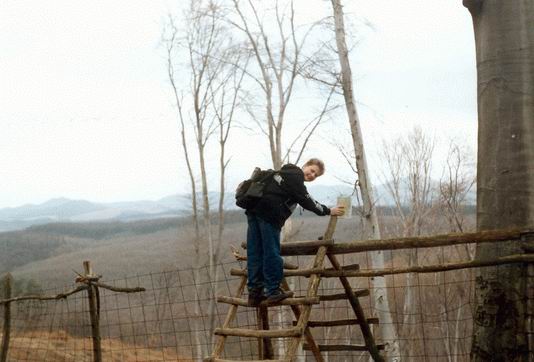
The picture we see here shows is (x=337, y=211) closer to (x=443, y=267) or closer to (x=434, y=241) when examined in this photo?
(x=434, y=241)

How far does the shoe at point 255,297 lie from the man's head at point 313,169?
3.45 ft

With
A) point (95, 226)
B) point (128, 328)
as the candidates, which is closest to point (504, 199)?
point (128, 328)

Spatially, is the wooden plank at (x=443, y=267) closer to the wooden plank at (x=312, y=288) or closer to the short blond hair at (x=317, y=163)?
the wooden plank at (x=312, y=288)

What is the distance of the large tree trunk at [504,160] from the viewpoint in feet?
15.0

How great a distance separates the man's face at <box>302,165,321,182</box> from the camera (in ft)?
16.9

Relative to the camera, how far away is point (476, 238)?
4.60 m

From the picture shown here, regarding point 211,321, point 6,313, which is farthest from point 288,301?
point 211,321

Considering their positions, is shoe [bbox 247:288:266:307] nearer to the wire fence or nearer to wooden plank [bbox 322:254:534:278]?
the wire fence

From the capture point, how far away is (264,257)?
5105mm

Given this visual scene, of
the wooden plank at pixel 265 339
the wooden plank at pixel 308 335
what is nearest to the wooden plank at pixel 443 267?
the wooden plank at pixel 308 335

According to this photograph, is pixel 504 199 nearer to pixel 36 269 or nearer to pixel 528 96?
pixel 528 96

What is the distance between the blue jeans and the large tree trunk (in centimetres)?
163

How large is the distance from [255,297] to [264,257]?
39 centimetres

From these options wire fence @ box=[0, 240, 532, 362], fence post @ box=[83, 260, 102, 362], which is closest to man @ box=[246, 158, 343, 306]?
wire fence @ box=[0, 240, 532, 362]
